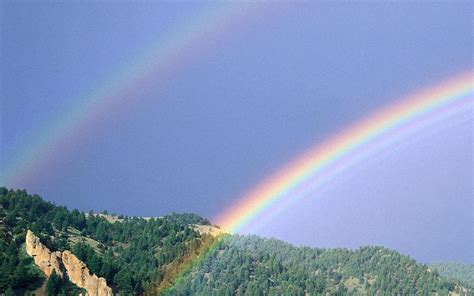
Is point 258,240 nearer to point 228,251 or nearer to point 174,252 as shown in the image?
point 228,251

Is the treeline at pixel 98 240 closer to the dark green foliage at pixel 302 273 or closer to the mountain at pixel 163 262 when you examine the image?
the mountain at pixel 163 262

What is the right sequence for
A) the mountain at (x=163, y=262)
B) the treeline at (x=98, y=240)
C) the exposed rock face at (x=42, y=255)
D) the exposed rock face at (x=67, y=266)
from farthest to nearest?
the treeline at (x=98, y=240), the mountain at (x=163, y=262), the exposed rock face at (x=67, y=266), the exposed rock face at (x=42, y=255)

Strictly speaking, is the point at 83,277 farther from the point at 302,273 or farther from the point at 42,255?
the point at 302,273

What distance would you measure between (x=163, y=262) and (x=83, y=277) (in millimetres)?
32805

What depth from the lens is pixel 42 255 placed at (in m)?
83.2

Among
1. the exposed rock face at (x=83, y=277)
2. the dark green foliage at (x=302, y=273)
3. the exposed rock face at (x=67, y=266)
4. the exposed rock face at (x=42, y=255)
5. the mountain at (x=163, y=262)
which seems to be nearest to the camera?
the exposed rock face at (x=42, y=255)

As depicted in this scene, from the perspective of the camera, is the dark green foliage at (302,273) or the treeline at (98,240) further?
the dark green foliage at (302,273)

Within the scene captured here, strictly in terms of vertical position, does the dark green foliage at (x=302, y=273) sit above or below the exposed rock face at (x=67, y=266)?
above

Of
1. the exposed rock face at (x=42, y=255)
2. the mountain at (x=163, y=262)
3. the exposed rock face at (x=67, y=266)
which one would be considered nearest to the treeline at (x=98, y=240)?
the mountain at (x=163, y=262)

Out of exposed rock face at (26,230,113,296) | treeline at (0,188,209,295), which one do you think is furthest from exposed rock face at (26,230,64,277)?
treeline at (0,188,209,295)

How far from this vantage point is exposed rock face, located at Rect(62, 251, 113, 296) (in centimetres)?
8219

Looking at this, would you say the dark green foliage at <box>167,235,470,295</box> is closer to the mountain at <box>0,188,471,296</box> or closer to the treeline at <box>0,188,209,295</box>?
the mountain at <box>0,188,471,296</box>

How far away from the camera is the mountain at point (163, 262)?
82812mm

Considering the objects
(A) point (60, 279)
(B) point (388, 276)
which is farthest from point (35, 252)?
(B) point (388, 276)
